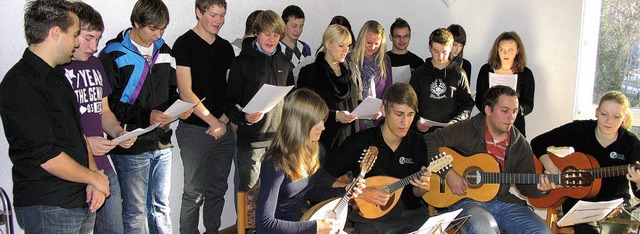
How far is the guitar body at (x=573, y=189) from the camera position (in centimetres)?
354

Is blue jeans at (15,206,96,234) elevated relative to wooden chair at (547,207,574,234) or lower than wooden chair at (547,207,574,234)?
elevated

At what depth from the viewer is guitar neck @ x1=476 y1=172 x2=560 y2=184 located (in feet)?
10.9

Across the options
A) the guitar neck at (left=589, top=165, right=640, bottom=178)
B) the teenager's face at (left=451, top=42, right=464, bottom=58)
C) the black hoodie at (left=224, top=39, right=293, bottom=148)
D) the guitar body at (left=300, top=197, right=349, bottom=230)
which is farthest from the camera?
the teenager's face at (left=451, top=42, right=464, bottom=58)

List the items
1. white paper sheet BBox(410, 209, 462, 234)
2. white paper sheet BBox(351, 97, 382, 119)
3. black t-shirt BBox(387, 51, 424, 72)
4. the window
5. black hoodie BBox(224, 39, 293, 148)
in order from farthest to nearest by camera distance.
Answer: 1. the window
2. black t-shirt BBox(387, 51, 424, 72)
3. black hoodie BBox(224, 39, 293, 148)
4. white paper sheet BBox(351, 97, 382, 119)
5. white paper sheet BBox(410, 209, 462, 234)

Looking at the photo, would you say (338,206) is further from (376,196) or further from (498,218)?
(498,218)

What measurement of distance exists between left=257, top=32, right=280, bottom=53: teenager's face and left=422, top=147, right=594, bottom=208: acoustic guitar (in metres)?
1.25

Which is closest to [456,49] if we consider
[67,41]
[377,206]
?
[377,206]

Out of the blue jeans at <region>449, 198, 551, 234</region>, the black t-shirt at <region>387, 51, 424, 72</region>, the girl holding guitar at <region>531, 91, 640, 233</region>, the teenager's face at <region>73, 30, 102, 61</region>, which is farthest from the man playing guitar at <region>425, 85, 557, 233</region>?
the teenager's face at <region>73, 30, 102, 61</region>

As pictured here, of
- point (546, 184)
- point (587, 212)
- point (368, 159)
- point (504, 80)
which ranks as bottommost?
point (587, 212)

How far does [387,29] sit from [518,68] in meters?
1.66

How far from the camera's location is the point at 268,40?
3.71 meters

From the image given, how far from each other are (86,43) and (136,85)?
0.56 metres

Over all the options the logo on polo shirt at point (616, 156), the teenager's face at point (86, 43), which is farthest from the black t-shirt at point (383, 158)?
the teenager's face at point (86, 43)

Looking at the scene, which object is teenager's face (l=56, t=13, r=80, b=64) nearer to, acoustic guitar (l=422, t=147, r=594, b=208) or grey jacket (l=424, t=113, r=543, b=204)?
grey jacket (l=424, t=113, r=543, b=204)
